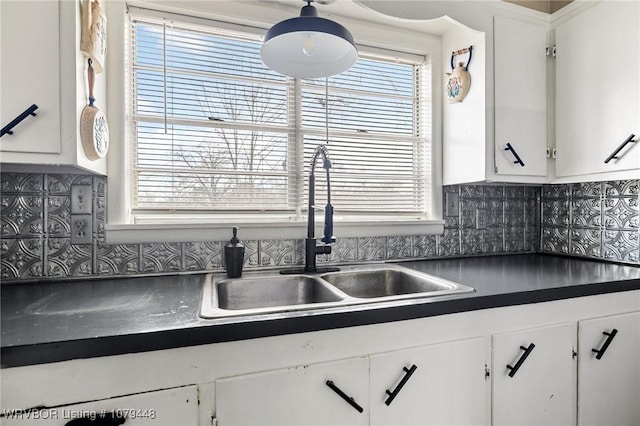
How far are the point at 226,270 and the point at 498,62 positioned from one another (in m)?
1.64

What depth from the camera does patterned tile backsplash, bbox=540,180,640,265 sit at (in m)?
1.69

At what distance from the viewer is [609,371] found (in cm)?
137

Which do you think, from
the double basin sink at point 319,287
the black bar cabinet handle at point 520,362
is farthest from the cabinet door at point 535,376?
the double basin sink at point 319,287

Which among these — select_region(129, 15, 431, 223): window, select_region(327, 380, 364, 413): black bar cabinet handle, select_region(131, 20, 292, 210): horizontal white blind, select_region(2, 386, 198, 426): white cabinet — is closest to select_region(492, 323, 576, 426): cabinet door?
select_region(327, 380, 364, 413): black bar cabinet handle

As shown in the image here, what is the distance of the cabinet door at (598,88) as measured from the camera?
1517 mm

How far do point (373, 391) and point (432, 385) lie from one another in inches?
8.4

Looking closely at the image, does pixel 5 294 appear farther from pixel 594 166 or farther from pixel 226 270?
pixel 594 166

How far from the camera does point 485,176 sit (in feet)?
5.50

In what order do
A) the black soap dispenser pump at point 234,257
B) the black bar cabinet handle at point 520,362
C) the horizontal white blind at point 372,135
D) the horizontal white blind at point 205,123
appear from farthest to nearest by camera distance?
the horizontal white blind at point 372,135 < the horizontal white blind at point 205,123 < the black soap dispenser pump at point 234,257 < the black bar cabinet handle at point 520,362

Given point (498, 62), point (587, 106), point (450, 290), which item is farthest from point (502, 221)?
point (450, 290)

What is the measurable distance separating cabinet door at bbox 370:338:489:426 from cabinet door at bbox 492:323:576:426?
0.07 meters

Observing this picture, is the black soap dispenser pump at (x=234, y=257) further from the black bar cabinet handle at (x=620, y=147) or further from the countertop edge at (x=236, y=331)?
the black bar cabinet handle at (x=620, y=147)

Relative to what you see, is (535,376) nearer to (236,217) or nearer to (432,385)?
(432,385)

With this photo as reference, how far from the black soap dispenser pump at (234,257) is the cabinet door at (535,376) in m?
0.99
